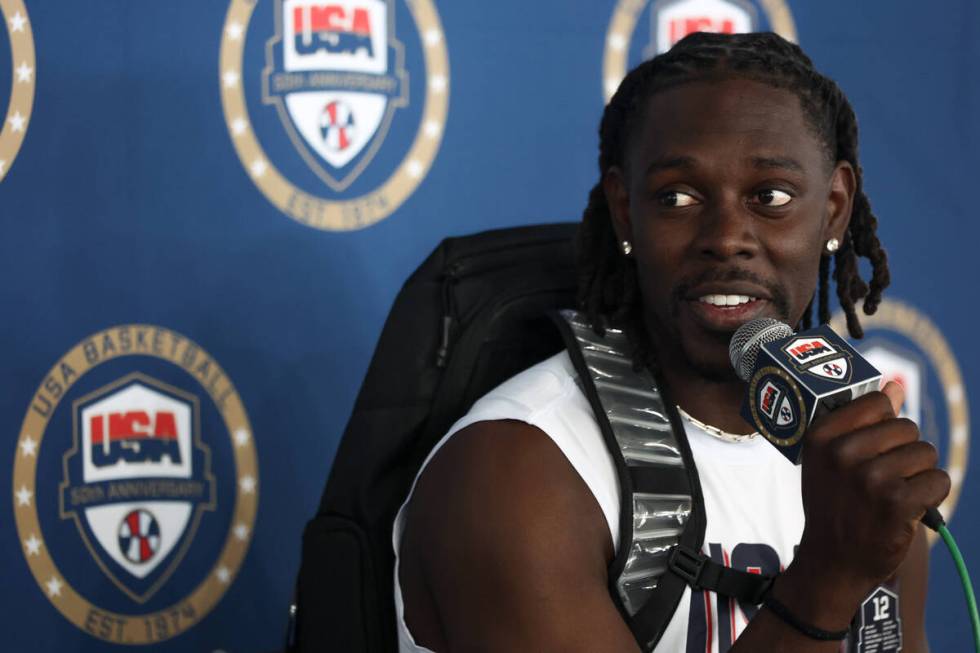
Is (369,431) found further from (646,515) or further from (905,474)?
(905,474)

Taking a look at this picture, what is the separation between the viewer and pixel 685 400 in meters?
1.09

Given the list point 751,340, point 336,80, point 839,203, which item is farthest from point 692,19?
point 751,340

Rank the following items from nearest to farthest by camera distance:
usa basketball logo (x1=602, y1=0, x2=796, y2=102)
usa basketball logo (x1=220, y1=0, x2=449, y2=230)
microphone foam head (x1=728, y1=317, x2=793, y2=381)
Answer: microphone foam head (x1=728, y1=317, x2=793, y2=381), usa basketball logo (x1=220, y1=0, x2=449, y2=230), usa basketball logo (x1=602, y1=0, x2=796, y2=102)

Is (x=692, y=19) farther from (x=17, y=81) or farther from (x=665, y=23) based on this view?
(x=17, y=81)

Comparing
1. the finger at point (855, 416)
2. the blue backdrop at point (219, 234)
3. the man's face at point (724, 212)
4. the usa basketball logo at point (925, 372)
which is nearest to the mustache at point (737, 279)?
the man's face at point (724, 212)

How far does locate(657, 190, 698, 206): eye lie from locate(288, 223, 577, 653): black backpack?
0.15m

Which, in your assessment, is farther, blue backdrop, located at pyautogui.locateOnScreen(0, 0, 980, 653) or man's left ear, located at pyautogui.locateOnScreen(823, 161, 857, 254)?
blue backdrop, located at pyautogui.locateOnScreen(0, 0, 980, 653)

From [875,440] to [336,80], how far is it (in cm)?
99

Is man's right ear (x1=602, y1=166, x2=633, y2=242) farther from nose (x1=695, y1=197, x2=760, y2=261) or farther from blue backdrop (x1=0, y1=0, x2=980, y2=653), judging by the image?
blue backdrop (x1=0, y1=0, x2=980, y2=653)

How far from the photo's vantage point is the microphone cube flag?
2.24ft

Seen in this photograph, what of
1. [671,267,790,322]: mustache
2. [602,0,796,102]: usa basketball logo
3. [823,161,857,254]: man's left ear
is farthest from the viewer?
[602,0,796,102]: usa basketball logo

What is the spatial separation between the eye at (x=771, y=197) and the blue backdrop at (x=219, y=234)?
61 cm

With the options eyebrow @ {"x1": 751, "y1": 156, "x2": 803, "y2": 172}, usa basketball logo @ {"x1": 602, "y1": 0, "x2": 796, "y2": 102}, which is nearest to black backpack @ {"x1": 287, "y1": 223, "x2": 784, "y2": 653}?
eyebrow @ {"x1": 751, "y1": 156, "x2": 803, "y2": 172}

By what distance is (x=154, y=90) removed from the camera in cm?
136
